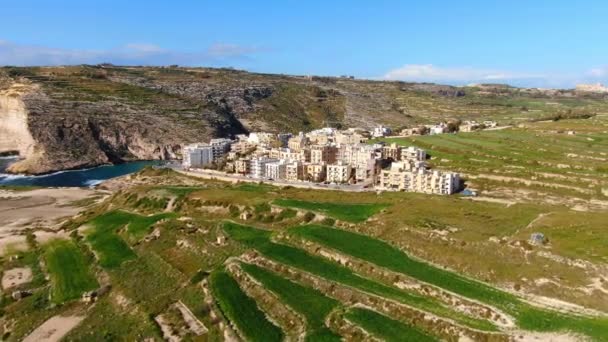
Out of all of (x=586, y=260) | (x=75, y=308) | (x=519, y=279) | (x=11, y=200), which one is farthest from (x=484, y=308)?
(x=11, y=200)

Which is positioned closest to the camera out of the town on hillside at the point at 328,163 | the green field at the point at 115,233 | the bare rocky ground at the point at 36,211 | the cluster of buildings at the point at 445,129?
the green field at the point at 115,233

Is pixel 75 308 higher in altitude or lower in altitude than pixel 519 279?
lower

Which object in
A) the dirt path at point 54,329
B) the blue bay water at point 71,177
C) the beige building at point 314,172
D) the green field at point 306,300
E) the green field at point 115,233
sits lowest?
the blue bay water at point 71,177

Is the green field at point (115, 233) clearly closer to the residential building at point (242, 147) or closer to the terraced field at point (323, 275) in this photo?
the terraced field at point (323, 275)

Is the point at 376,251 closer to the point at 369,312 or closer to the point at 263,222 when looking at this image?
the point at 369,312

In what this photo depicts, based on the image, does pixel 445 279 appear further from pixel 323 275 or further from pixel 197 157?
pixel 197 157

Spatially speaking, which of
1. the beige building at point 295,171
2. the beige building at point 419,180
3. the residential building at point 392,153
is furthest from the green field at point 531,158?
the beige building at point 295,171

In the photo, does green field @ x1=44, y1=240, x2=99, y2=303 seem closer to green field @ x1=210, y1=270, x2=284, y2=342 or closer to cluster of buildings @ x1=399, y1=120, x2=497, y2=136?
green field @ x1=210, y1=270, x2=284, y2=342
